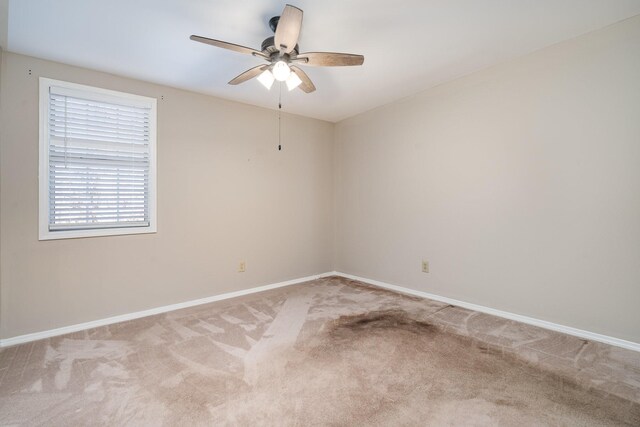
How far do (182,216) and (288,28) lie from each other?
2.29 m

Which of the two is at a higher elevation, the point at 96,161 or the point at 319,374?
the point at 96,161

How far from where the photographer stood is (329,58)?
200 centimetres

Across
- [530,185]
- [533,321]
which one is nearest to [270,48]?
[530,185]

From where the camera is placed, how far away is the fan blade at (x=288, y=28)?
1.61 metres

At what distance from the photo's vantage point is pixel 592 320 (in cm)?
237

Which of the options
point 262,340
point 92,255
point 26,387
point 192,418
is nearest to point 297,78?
point 262,340

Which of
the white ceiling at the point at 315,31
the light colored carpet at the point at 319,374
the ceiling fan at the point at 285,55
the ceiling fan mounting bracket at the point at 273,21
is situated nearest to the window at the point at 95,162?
the white ceiling at the point at 315,31

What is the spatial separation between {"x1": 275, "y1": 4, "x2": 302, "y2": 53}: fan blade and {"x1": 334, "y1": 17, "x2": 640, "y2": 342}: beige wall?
6.80ft

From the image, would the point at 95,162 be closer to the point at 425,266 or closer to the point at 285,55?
the point at 285,55

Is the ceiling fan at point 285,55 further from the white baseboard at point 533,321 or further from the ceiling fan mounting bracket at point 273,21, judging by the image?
the white baseboard at point 533,321

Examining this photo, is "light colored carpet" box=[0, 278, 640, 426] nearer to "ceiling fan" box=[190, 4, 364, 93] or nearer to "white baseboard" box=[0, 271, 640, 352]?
"white baseboard" box=[0, 271, 640, 352]

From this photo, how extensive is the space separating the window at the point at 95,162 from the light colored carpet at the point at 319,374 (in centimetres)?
99

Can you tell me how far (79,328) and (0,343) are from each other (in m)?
0.48

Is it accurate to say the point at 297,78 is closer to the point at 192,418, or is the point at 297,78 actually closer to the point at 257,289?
the point at 192,418
